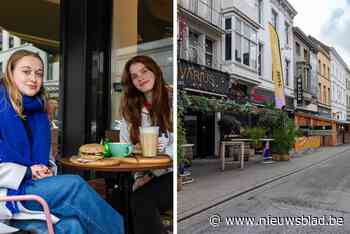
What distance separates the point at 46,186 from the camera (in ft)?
5.64

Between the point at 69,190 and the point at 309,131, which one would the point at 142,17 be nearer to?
the point at 69,190

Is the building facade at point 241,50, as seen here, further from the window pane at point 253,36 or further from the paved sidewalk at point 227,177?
the paved sidewalk at point 227,177

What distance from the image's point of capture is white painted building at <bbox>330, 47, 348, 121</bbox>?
1.44 meters

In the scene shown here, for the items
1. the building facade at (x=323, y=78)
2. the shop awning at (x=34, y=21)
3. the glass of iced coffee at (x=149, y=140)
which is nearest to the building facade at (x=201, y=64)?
the building facade at (x=323, y=78)

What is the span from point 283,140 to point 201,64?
16.4 inches

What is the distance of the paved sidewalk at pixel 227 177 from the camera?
143 cm

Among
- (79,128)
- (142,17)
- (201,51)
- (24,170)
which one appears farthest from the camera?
(142,17)

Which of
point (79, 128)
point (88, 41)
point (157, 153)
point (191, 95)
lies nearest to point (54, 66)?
point (88, 41)

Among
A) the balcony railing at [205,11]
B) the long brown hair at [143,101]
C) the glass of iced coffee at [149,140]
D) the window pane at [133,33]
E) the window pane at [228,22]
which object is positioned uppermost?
the window pane at [133,33]

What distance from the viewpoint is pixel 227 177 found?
57.4 inches

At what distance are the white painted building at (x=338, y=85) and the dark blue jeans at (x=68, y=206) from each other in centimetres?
108

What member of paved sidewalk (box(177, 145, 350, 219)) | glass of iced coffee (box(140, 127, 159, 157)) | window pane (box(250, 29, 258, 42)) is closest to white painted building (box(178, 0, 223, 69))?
window pane (box(250, 29, 258, 42))

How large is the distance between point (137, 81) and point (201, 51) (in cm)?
79

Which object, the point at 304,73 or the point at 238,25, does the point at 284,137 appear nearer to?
the point at 304,73
